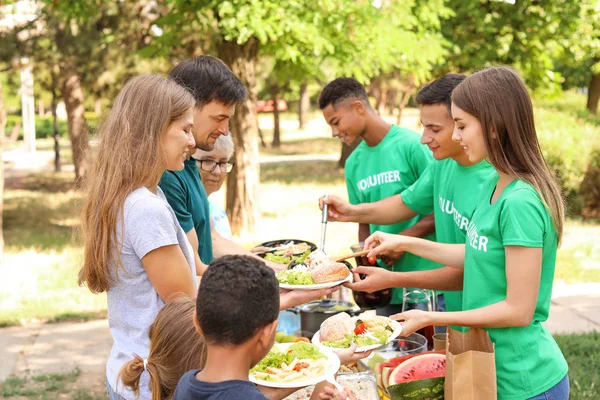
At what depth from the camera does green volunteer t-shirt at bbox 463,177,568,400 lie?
2.52 meters

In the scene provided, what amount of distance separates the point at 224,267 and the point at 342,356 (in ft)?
2.66

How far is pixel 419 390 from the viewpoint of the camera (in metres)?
2.62

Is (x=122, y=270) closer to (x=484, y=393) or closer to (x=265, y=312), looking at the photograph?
(x=265, y=312)

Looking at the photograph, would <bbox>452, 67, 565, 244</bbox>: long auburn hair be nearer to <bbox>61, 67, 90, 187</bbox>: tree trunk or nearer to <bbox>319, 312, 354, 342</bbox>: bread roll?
<bbox>319, 312, 354, 342</bbox>: bread roll

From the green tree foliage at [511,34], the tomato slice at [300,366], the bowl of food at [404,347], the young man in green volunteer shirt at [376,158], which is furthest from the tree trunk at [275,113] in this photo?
the tomato slice at [300,366]

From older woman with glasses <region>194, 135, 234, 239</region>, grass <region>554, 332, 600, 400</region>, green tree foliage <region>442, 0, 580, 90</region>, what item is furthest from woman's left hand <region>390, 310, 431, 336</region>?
green tree foliage <region>442, 0, 580, 90</region>

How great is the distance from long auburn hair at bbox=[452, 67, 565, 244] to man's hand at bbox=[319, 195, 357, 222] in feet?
6.01

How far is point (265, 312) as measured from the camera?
6.68 ft

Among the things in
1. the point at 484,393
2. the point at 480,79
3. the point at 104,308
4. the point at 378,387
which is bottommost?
the point at 104,308

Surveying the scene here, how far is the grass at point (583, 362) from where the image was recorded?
541cm

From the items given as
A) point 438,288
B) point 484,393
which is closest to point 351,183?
point 438,288

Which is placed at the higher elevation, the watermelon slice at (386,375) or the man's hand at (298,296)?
the man's hand at (298,296)

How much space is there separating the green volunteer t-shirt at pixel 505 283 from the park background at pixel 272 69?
3071 millimetres

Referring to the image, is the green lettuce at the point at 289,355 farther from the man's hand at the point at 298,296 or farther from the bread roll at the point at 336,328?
the man's hand at the point at 298,296
